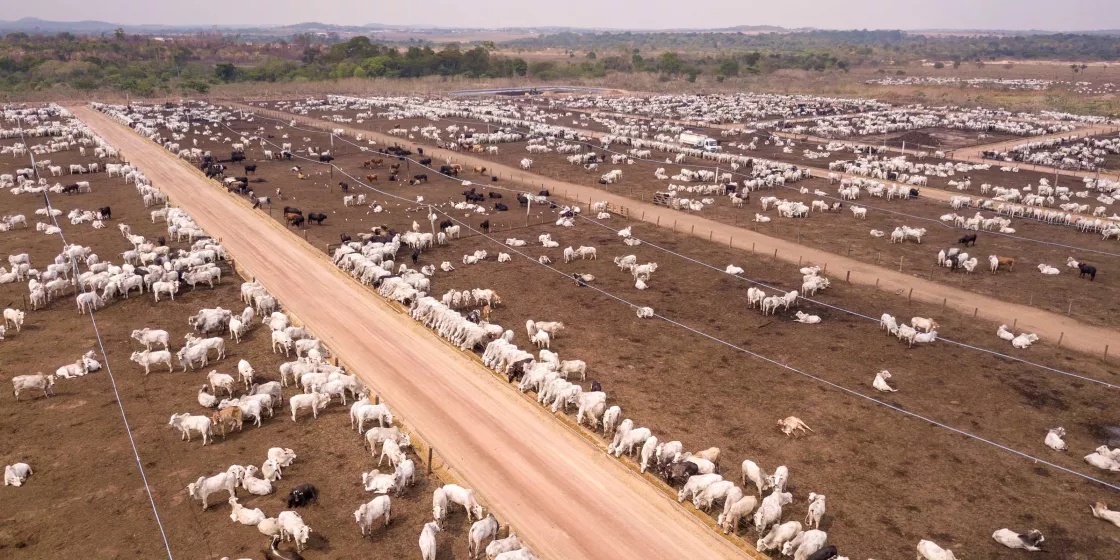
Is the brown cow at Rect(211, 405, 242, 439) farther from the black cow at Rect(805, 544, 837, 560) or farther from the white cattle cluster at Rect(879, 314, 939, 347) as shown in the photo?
the white cattle cluster at Rect(879, 314, 939, 347)

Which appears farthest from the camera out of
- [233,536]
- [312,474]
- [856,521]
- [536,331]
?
[536,331]

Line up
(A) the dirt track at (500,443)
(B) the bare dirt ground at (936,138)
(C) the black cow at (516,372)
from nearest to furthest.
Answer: (A) the dirt track at (500,443) < (C) the black cow at (516,372) < (B) the bare dirt ground at (936,138)

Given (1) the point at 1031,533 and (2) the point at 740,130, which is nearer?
(1) the point at 1031,533

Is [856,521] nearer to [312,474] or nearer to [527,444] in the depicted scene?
[527,444]

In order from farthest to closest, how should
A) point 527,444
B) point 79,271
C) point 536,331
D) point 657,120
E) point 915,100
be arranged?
1. point 915,100
2. point 657,120
3. point 79,271
4. point 536,331
5. point 527,444

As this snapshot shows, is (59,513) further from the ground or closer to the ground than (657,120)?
closer to the ground

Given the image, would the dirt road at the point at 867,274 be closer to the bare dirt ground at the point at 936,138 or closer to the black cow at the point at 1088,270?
the black cow at the point at 1088,270

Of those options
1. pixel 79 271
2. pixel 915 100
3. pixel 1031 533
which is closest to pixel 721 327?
pixel 1031 533

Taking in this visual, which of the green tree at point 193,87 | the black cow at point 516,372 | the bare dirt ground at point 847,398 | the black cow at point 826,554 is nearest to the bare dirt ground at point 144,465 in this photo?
the black cow at point 516,372
